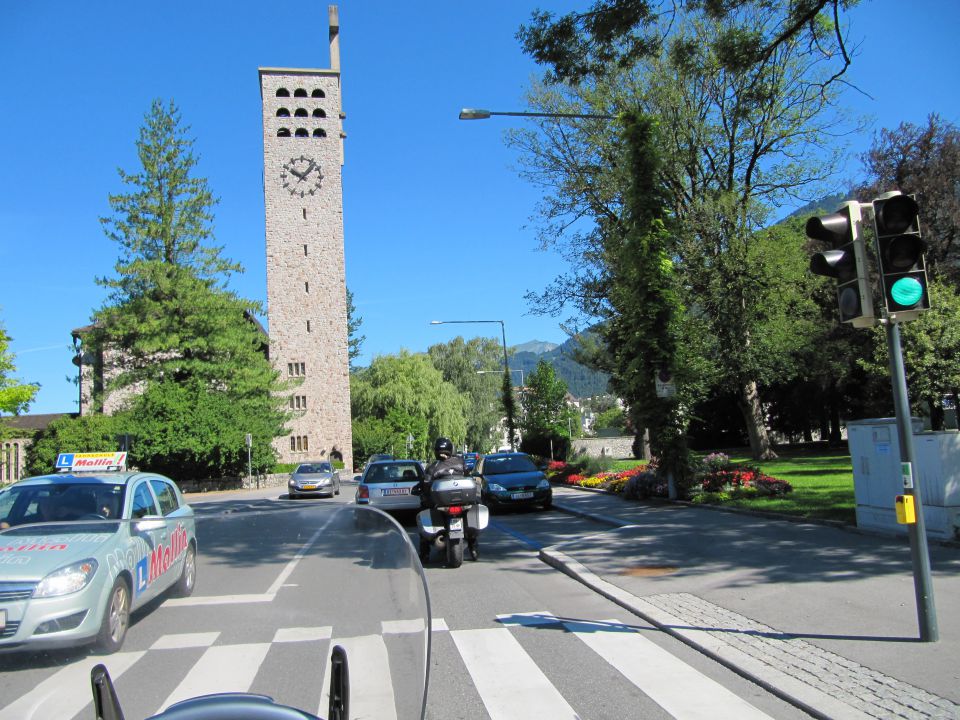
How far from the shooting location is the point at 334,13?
70625 mm

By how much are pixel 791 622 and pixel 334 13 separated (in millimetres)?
74914

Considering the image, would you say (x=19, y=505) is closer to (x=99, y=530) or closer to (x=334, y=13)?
(x=99, y=530)

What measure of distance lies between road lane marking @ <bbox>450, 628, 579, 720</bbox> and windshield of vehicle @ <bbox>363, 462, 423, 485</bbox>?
9198 mm

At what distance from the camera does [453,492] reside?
10344mm

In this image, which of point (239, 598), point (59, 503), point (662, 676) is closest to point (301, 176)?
point (662, 676)

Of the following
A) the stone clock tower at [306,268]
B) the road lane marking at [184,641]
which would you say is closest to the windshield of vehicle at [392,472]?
the road lane marking at [184,641]

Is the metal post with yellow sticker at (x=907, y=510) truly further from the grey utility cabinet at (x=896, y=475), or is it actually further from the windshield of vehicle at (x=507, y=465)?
the windshield of vehicle at (x=507, y=465)

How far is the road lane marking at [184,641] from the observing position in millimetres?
1818

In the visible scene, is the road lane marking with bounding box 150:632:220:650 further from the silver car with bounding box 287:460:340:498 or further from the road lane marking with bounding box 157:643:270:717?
the silver car with bounding box 287:460:340:498

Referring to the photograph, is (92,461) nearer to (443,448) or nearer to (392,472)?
(443,448)

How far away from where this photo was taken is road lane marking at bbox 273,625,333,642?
1.96 metres

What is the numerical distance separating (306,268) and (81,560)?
60.2m

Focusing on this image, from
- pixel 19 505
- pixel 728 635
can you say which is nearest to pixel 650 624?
pixel 728 635

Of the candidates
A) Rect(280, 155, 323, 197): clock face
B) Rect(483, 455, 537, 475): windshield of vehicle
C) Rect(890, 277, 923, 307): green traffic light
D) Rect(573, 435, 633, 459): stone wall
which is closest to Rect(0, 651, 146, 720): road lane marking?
Rect(890, 277, 923, 307): green traffic light
